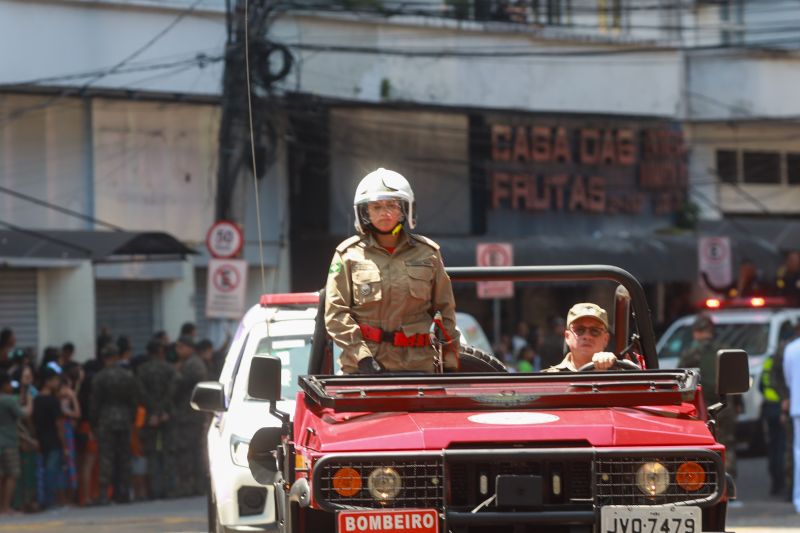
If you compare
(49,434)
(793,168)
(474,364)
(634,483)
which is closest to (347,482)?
(634,483)

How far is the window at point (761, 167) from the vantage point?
1338 inches

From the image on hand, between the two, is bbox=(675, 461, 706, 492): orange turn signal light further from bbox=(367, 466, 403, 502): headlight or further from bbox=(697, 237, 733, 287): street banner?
bbox=(697, 237, 733, 287): street banner

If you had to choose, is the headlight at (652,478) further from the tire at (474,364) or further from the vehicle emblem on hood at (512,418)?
the tire at (474,364)

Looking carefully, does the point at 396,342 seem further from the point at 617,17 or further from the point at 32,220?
the point at 617,17

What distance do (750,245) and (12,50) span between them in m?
14.6

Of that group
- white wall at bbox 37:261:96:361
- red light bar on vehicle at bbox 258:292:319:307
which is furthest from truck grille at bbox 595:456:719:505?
white wall at bbox 37:261:96:361

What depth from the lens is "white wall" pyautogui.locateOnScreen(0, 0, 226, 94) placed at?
2327cm

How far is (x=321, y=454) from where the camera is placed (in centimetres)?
650

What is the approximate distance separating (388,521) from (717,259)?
2225 centimetres

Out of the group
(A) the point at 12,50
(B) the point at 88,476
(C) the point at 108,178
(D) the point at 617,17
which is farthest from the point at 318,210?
(B) the point at 88,476

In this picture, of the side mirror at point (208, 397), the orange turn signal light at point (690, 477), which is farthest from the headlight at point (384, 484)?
the side mirror at point (208, 397)

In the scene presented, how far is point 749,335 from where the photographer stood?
2128cm

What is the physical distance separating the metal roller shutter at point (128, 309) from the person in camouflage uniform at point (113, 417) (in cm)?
659

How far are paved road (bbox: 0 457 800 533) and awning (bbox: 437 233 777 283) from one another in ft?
35.3
